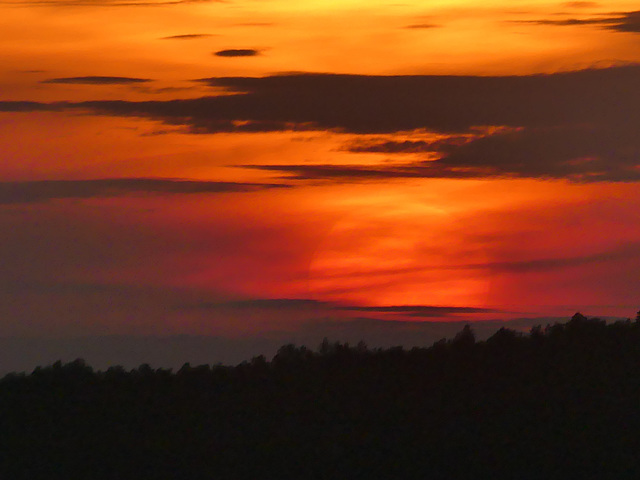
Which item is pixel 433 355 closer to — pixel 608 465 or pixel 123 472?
pixel 608 465

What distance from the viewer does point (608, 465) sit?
39812mm

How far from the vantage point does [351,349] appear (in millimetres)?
48219

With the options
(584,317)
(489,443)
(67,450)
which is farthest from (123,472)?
(584,317)

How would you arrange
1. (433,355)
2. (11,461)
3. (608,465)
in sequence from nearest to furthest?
(608,465), (11,461), (433,355)

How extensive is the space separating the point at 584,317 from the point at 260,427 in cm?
1366

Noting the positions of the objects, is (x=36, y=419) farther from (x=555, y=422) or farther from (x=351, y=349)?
(x=555, y=422)

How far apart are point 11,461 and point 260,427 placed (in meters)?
8.18

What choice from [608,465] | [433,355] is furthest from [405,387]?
[608,465]

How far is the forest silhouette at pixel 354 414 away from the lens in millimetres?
41281

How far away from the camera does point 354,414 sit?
1721 inches

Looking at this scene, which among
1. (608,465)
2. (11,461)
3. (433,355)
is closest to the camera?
(608,465)

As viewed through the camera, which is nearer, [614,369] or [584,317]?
[614,369]

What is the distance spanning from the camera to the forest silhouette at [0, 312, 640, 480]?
4128 cm

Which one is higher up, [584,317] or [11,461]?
[584,317]
